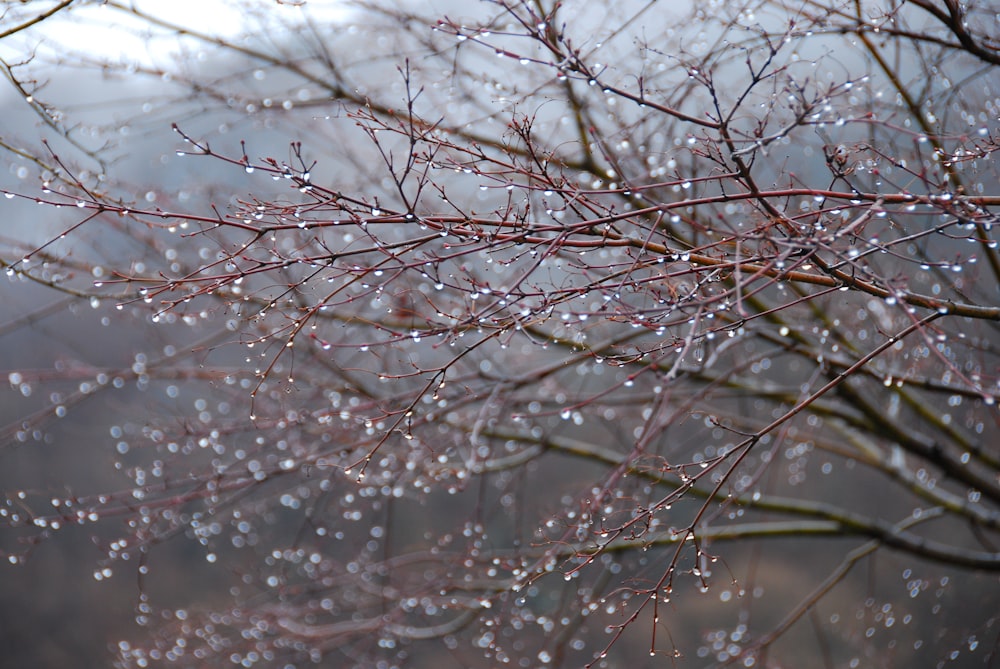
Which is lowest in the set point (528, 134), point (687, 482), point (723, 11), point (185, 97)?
point (687, 482)

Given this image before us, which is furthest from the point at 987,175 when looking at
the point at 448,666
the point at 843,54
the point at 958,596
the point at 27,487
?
the point at 27,487

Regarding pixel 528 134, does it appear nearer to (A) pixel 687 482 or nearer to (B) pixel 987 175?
(A) pixel 687 482

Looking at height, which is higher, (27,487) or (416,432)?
(27,487)

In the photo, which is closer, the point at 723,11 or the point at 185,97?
the point at 723,11

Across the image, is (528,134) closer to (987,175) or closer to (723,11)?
(723,11)

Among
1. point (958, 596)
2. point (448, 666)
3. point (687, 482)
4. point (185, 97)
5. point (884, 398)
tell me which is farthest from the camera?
point (448, 666)

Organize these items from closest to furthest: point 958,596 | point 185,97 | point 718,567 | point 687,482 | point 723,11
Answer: point 687,482, point 723,11, point 185,97, point 958,596, point 718,567
